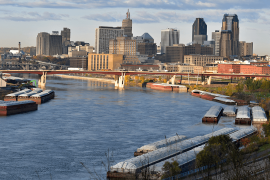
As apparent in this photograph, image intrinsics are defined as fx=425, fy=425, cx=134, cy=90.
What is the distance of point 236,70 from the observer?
590ft

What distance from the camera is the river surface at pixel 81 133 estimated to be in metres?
32.7

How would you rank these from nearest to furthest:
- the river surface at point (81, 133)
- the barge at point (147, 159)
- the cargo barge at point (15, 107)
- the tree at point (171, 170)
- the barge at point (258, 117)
A: the tree at point (171, 170), the barge at point (147, 159), the river surface at point (81, 133), the barge at point (258, 117), the cargo barge at point (15, 107)

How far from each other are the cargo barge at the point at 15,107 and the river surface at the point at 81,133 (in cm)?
140

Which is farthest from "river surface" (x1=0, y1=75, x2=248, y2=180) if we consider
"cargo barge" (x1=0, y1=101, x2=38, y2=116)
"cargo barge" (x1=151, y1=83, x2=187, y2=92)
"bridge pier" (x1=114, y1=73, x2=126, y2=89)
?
"bridge pier" (x1=114, y1=73, x2=126, y2=89)

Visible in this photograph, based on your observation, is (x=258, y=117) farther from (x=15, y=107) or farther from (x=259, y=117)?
(x=15, y=107)

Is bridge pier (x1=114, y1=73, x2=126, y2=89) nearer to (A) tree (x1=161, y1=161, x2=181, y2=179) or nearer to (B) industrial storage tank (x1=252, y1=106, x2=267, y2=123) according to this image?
(B) industrial storage tank (x1=252, y1=106, x2=267, y2=123)

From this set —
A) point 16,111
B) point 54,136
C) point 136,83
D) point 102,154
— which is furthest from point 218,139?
point 136,83

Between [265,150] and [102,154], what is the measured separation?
13.7 m

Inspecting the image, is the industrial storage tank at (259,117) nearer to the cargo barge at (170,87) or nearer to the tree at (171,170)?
the tree at (171,170)

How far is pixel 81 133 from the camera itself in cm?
4609

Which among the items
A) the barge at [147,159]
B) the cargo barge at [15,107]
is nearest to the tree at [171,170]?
the barge at [147,159]

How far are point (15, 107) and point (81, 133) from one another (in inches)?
779

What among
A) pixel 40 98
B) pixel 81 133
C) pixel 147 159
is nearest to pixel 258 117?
pixel 81 133

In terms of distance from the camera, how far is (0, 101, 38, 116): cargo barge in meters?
59.9
